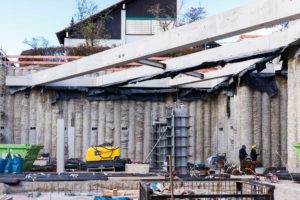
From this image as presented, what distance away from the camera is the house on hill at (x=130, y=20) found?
156 ft

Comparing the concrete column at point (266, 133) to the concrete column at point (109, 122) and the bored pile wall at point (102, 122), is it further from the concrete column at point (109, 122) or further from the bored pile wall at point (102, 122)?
the concrete column at point (109, 122)

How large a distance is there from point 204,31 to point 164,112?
12.1m

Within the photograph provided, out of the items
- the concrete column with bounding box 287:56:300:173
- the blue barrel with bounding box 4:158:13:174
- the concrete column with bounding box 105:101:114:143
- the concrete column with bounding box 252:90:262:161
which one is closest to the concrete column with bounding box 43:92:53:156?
the concrete column with bounding box 105:101:114:143

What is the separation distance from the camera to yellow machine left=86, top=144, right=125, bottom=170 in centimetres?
2416

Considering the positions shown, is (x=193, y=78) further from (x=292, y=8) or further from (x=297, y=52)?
(x=292, y=8)

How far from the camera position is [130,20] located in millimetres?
49719

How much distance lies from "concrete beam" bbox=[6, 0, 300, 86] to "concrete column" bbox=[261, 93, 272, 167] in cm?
629

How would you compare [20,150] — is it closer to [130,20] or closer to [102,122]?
[102,122]

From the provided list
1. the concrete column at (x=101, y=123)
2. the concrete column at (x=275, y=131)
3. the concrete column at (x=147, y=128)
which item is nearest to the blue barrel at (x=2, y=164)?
the concrete column at (x=101, y=123)

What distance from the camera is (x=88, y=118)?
2858cm

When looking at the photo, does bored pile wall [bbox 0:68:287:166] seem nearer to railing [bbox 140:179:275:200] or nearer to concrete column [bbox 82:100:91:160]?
concrete column [bbox 82:100:91:160]

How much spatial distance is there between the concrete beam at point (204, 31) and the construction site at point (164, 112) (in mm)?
33

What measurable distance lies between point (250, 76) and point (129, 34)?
25574 mm

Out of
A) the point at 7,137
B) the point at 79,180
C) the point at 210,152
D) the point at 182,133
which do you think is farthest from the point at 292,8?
the point at 7,137
